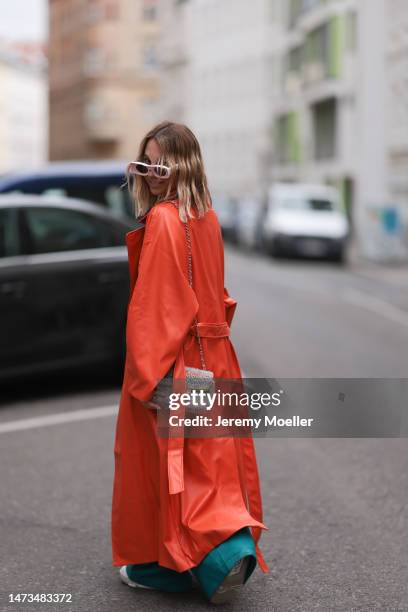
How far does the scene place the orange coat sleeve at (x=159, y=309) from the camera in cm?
423

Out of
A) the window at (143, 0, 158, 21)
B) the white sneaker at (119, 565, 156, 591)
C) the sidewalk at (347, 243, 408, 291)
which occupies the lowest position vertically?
the sidewalk at (347, 243, 408, 291)

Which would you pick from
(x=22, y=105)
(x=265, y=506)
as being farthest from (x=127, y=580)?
(x=22, y=105)

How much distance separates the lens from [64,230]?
934cm

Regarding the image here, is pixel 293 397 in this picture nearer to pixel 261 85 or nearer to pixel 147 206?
pixel 147 206

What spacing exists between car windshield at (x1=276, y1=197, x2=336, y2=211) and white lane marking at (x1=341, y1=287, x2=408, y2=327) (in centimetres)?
905

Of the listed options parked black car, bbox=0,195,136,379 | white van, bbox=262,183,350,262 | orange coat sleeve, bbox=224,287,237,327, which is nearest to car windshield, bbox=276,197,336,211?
white van, bbox=262,183,350,262

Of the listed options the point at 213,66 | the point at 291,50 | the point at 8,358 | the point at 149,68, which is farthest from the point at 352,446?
the point at 149,68

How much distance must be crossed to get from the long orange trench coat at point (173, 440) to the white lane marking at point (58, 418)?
365 centimetres

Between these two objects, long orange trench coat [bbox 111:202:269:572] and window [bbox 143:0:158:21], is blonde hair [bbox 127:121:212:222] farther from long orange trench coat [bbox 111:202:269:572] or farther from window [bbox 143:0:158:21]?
window [bbox 143:0:158:21]

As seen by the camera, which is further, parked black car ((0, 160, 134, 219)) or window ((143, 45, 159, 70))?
window ((143, 45, 159, 70))

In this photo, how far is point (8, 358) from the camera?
349 inches

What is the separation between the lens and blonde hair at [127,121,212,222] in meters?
4.34

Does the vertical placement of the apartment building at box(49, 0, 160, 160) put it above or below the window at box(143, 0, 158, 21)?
below

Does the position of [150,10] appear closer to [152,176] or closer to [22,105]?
[22,105]
